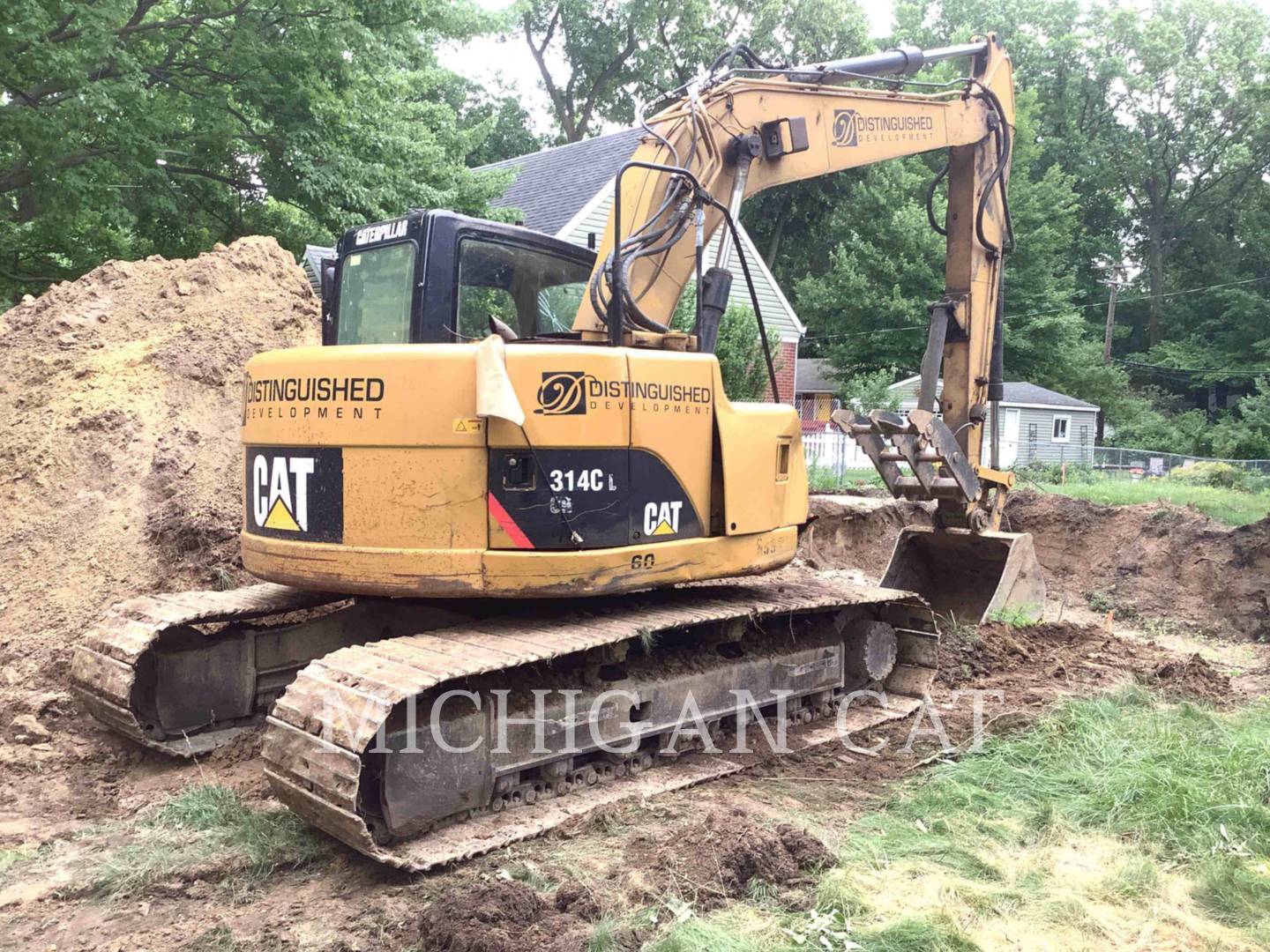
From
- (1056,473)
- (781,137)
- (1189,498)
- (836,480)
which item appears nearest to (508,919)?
(781,137)

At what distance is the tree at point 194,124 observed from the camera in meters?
10.3

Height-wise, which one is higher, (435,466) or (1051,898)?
(435,466)

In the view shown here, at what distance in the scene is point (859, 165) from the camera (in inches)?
267

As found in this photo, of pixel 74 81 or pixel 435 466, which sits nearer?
pixel 435 466

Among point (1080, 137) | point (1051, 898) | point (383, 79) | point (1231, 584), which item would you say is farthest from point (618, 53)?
point (1051, 898)

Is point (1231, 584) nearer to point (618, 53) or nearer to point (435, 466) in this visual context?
point (435, 466)

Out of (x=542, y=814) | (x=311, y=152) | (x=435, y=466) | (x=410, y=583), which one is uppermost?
(x=311, y=152)

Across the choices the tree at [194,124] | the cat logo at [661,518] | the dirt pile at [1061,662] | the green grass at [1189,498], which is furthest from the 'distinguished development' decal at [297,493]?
the green grass at [1189,498]

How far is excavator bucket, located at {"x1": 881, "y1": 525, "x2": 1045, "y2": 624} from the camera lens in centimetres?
790

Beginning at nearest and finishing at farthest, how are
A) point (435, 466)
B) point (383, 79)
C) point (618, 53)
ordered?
point (435, 466) < point (383, 79) < point (618, 53)

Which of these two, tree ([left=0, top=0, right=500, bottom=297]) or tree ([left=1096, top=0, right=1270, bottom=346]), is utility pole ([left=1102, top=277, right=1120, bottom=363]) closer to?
tree ([left=1096, top=0, right=1270, bottom=346])

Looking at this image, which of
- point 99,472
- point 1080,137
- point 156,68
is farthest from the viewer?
point 1080,137

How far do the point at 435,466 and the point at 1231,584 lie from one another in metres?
Answer: 8.74

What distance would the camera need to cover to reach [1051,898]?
12.6ft
